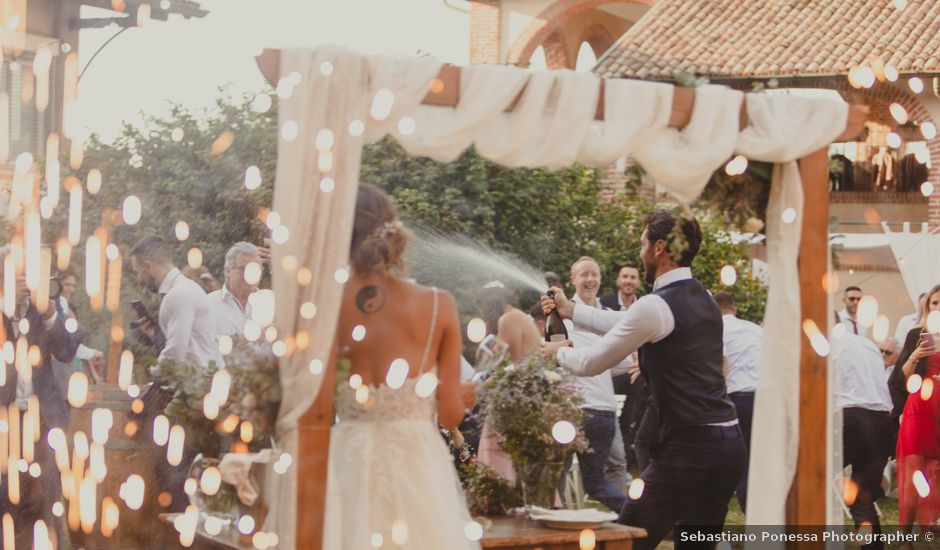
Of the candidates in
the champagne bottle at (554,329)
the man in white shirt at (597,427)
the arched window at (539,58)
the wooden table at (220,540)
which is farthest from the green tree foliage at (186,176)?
the arched window at (539,58)

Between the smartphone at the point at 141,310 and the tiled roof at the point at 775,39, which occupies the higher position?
the tiled roof at the point at 775,39

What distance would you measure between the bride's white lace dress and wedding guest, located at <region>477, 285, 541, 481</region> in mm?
1515

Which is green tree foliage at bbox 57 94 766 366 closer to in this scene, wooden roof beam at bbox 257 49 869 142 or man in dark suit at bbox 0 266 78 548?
man in dark suit at bbox 0 266 78 548

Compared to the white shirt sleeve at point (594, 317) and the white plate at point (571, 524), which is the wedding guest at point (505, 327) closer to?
the white shirt sleeve at point (594, 317)

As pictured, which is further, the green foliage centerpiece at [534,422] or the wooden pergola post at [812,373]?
the green foliage centerpiece at [534,422]

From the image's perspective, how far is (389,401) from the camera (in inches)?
172

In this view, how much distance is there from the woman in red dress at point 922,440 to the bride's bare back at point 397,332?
4067 mm

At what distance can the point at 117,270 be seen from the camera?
38.5ft

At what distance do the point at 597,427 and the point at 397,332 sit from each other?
10.3 feet

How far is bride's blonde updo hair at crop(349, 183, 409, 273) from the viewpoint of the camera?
166 inches

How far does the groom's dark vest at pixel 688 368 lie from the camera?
5.06m

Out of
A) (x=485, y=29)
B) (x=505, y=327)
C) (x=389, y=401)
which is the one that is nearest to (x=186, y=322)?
(x=505, y=327)

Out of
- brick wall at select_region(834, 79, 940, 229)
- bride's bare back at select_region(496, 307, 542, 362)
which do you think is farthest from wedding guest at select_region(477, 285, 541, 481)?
brick wall at select_region(834, 79, 940, 229)

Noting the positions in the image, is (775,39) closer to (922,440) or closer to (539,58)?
(539,58)
